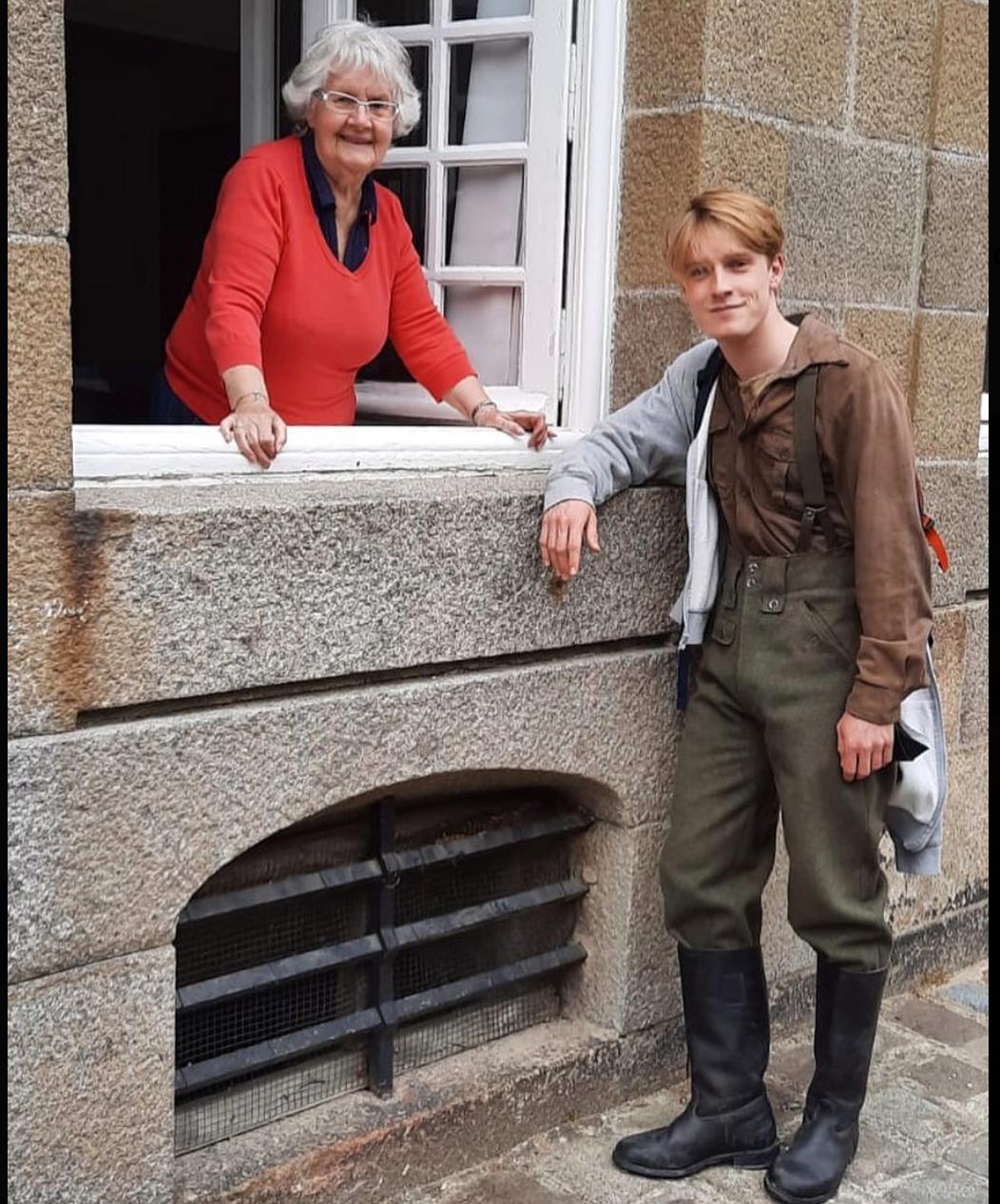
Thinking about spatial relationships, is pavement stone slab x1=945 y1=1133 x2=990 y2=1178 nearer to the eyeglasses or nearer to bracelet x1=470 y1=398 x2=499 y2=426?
bracelet x1=470 y1=398 x2=499 y2=426

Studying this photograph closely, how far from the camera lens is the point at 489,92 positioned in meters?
3.91

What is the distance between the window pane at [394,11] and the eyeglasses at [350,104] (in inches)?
22.7

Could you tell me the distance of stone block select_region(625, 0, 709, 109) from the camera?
3.59 meters

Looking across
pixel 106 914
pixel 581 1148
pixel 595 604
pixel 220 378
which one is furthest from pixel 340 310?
pixel 581 1148

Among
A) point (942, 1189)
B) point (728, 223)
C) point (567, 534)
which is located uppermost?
point (728, 223)

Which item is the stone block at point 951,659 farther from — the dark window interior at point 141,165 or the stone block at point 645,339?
the dark window interior at point 141,165

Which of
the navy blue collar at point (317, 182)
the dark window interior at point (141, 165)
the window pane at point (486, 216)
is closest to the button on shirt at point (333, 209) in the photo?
the navy blue collar at point (317, 182)

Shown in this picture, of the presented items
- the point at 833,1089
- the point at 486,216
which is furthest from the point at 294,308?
the point at 833,1089

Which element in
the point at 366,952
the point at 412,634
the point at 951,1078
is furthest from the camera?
the point at 951,1078

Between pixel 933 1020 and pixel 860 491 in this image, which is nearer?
pixel 860 491

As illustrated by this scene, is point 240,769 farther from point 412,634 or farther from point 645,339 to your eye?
point 645,339

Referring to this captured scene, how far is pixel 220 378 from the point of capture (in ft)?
12.1

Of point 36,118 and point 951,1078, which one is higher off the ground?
point 36,118

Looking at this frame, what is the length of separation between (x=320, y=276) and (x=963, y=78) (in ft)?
6.49
